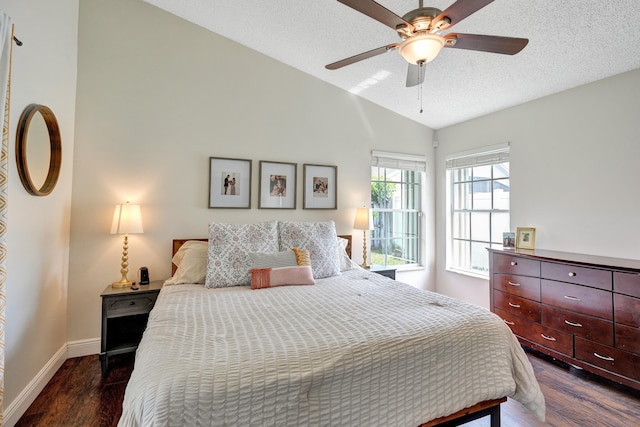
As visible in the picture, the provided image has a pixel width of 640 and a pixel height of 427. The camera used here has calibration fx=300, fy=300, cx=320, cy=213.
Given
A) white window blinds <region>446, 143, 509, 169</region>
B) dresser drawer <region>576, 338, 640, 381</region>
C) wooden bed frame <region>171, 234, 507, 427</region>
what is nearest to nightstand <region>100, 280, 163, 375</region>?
wooden bed frame <region>171, 234, 507, 427</region>

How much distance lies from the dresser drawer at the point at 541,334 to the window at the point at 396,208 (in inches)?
56.4

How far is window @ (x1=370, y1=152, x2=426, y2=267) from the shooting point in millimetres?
3939

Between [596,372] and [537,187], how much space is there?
1671 millimetres

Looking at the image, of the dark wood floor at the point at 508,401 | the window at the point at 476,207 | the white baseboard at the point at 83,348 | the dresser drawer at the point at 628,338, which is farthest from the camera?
the window at the point at 476,207

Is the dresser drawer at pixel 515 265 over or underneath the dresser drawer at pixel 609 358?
over

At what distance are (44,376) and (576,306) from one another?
4.02 meters

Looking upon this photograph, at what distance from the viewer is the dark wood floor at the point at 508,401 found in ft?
5.98

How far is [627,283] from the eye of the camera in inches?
81.8

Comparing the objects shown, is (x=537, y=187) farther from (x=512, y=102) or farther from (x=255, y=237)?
(x=255, y=237)

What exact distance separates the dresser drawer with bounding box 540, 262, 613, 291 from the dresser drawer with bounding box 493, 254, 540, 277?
66 millimetres

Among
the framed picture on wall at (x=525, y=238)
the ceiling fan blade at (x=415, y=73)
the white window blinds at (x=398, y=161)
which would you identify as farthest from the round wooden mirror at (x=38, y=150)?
the framed picture on wall at (x=525, y=238)

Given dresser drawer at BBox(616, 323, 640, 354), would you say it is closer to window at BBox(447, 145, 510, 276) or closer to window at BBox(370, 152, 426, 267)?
window at BBox(447, 145, 510, 276)

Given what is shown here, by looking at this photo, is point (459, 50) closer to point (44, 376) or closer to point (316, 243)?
point (316, 243)

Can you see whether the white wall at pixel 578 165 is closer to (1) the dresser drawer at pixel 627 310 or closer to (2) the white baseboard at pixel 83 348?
(1) the dresser drawer at pixel 627 310
